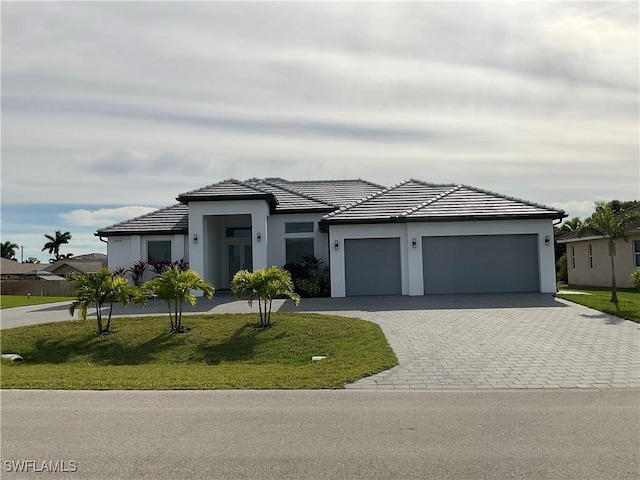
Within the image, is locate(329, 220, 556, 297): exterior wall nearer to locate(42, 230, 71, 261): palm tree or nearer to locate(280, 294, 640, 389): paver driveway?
locate(280, 294, 640, 389): paver driveway

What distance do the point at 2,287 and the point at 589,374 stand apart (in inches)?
1614

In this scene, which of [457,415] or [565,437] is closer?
[565,437]

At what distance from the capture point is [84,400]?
702cm

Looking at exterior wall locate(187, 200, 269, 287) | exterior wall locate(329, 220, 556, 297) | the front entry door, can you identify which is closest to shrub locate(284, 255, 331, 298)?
exterior wall locate(329, 220, 556, 297)

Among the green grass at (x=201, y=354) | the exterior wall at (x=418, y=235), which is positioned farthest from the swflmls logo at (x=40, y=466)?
the exterior wall at (x=418, y=235)

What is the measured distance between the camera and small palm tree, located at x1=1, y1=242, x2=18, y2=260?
86.0 m

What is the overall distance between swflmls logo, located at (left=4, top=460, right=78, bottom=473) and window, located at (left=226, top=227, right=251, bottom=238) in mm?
20363

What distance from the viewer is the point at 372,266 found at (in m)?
20.1

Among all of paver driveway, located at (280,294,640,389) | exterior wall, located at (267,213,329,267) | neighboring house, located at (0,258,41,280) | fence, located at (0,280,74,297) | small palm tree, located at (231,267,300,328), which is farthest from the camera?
neighboring house, located at (0,258,41,280)

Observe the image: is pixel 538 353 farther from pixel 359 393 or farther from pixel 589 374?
pixel 359 393

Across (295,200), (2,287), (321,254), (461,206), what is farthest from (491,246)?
(2,287)

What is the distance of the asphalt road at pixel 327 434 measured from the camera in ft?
14.8

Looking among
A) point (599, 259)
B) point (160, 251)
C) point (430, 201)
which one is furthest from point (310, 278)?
point (599, 259)

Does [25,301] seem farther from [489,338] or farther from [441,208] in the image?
[489,338]
